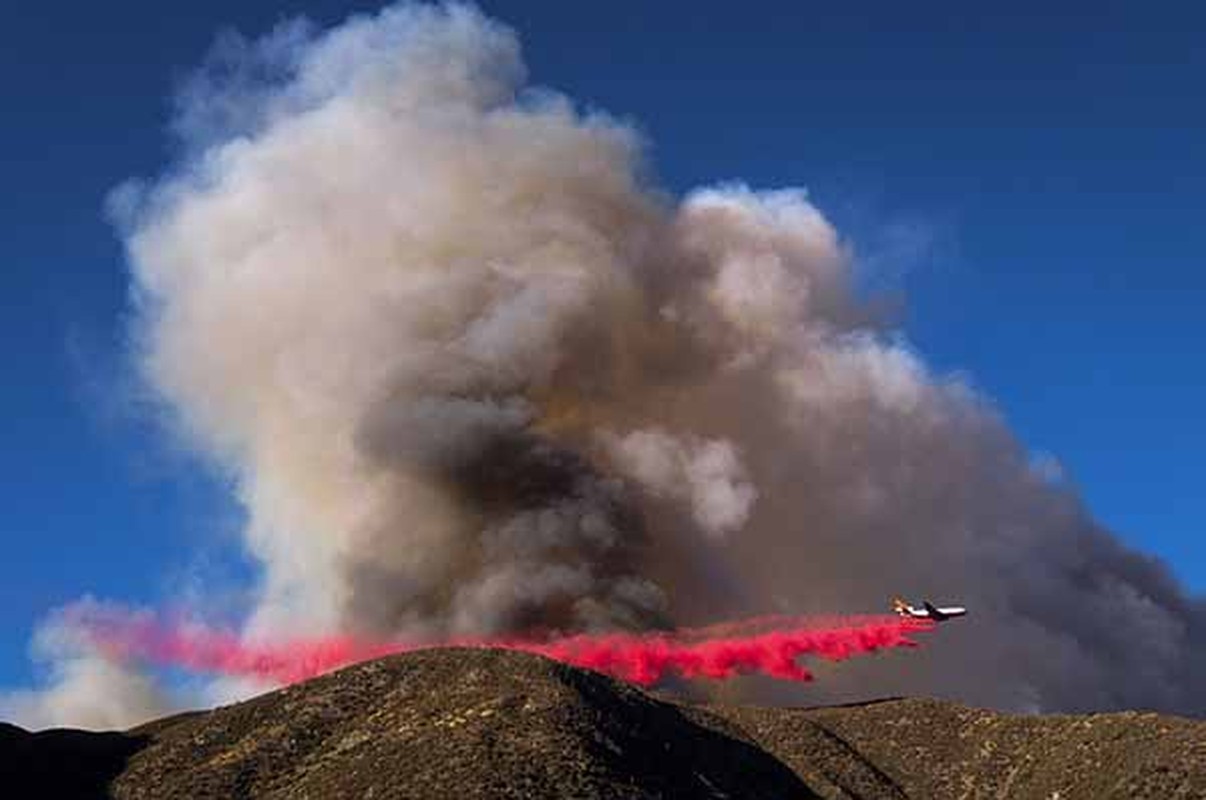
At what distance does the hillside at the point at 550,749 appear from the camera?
87.6 m

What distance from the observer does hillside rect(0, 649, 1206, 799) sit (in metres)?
87.6

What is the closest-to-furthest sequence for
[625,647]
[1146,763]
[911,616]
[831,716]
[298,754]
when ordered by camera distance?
[298,754] < [1146,763] < [831,716] < [911,616] < [625,647]

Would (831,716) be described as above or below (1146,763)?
above

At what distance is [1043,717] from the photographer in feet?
398

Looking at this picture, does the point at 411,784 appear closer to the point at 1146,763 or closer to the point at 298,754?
the point at 298,754

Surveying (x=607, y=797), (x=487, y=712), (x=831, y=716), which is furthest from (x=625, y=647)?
(x=607, y=797)

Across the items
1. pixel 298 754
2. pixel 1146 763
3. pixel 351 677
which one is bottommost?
pixel 1146 763

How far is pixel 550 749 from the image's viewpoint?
293 feet

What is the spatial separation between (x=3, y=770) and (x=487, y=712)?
115ft

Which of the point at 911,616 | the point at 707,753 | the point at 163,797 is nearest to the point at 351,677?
the point at 163,797

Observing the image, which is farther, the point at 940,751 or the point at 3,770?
the point at 940,751

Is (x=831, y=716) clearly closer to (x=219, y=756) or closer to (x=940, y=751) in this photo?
(x=940, y=751)

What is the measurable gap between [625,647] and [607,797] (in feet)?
229

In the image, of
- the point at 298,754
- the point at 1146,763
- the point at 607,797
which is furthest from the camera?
the point at 1146,763
